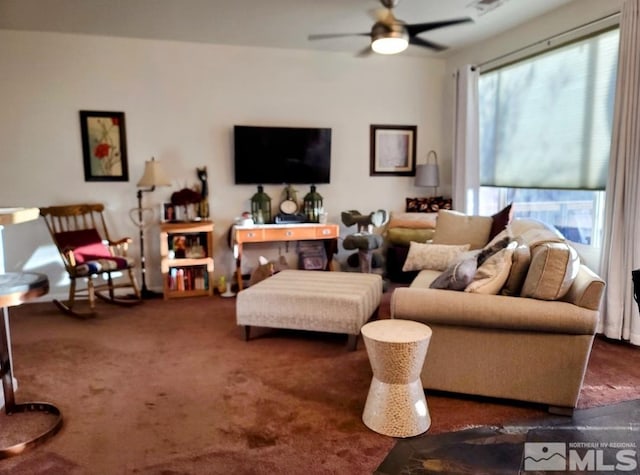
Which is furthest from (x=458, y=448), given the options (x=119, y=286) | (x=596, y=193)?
(x=119, y=286)

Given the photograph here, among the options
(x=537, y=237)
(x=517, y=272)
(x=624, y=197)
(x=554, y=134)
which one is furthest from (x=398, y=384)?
(x=554, y=134)

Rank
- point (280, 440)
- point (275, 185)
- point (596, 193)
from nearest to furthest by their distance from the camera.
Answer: point (280, 440) → point (596, 193) → point (275, 185)

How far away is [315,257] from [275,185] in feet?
3.00

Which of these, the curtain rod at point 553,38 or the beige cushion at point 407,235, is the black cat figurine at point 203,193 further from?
the curtain rod at point 553,38

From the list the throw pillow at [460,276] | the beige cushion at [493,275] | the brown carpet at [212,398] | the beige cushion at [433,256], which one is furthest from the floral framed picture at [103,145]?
the beige cushion at [493,275]

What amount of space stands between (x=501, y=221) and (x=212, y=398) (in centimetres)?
256

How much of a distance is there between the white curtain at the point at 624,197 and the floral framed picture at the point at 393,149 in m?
2.46

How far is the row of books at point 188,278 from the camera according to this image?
463cm

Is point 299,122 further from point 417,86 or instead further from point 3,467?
point 3,467

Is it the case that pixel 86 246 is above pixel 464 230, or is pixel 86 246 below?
below

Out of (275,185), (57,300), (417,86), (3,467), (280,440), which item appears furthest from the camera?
(417,86)

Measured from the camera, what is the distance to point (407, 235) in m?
4.99

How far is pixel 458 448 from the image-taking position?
2002 mm

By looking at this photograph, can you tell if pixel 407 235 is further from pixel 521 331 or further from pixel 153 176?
pixel 521 331
